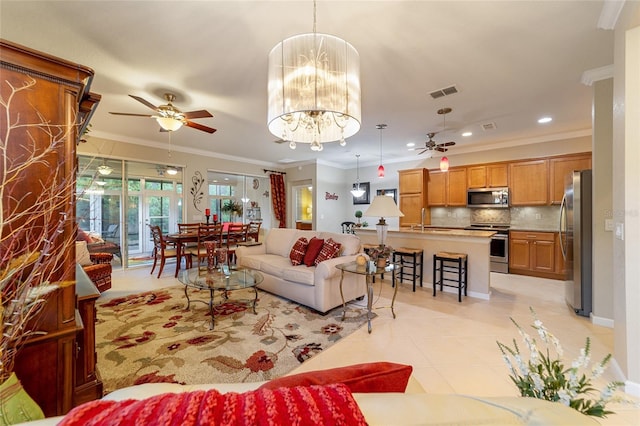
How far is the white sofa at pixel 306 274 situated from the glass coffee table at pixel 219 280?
1.20ft

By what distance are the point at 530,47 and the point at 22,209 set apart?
3.81 metres

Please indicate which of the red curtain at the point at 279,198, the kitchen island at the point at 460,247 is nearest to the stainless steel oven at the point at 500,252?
the kitchen island at the point at 460,247

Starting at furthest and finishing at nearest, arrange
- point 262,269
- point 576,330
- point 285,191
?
1. point 285,191
2. point 262,269
3. point 576,330

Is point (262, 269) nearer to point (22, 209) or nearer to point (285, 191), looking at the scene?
point (22, 209)

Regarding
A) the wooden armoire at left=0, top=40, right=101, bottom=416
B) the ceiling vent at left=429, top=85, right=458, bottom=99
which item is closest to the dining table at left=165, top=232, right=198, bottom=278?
the wooden armoire at left=0, top=40, right=101, bottom=416

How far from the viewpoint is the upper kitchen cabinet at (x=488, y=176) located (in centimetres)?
534

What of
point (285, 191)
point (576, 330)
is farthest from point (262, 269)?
point (285, 191)

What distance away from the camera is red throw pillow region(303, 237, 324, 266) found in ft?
11.3

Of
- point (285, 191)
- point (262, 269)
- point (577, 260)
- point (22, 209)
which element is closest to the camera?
point (22, 209)

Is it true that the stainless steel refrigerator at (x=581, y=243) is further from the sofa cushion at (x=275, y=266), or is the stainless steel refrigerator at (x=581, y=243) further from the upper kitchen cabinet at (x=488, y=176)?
the sofa cushion at (x=275, y=266)

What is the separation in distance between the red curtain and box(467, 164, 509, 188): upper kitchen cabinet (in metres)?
5.09

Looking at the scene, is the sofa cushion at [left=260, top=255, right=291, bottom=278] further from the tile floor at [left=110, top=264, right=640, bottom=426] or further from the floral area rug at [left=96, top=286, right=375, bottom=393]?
the tile floor at [left=110, top=264, right=640, bottom=426]

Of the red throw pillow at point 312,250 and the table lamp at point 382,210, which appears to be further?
the red throw pillow at point 312,250

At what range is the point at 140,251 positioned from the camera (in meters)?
5.98
